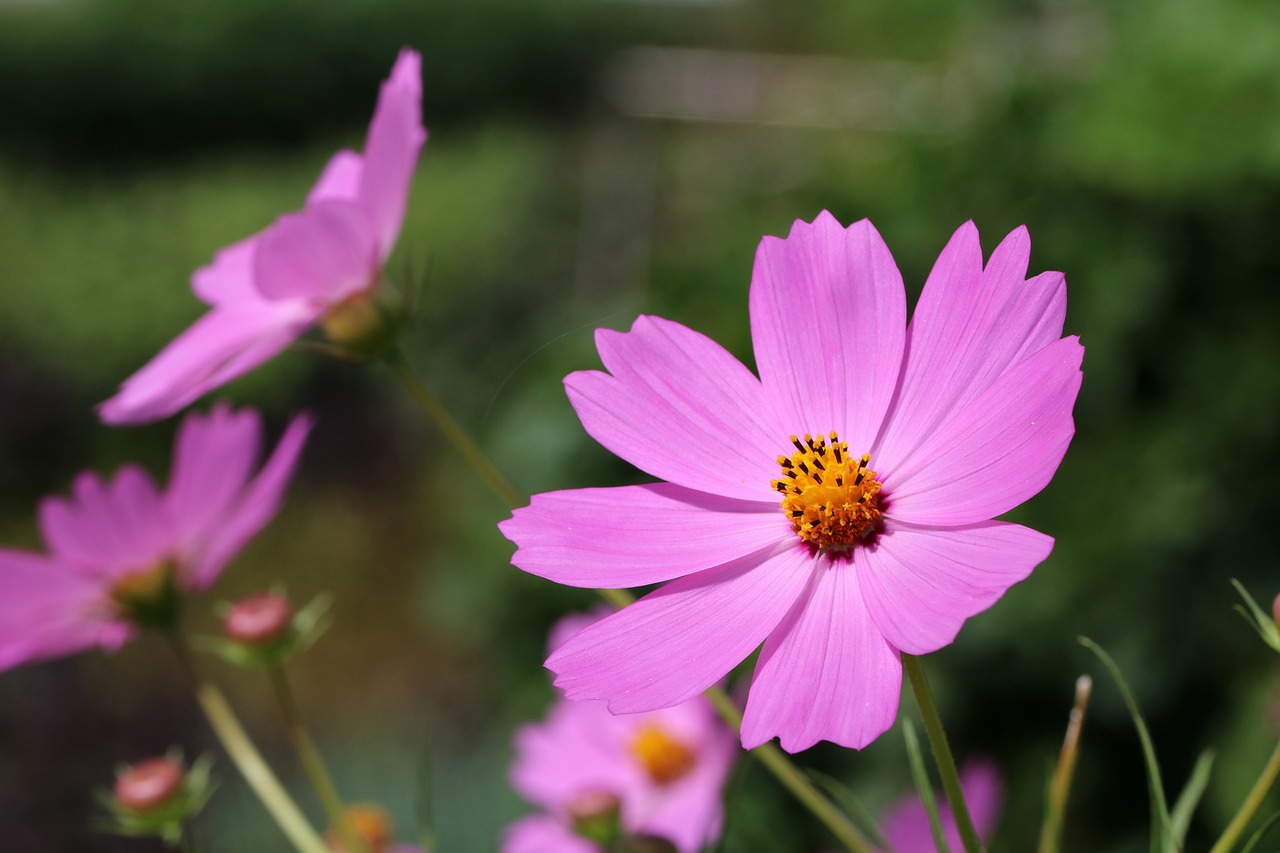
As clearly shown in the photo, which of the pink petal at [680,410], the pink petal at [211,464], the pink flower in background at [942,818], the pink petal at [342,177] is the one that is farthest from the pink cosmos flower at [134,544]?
the pink flower in background at [942,818]

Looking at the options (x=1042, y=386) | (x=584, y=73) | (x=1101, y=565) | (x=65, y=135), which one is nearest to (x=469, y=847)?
(x=1101, y=565)

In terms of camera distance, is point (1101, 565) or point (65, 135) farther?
point (65, 135)

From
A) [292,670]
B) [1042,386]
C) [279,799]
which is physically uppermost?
[1042,386]

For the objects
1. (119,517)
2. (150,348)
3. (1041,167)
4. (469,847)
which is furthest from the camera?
(150,348)

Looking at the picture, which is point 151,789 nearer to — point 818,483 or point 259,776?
point 259,776

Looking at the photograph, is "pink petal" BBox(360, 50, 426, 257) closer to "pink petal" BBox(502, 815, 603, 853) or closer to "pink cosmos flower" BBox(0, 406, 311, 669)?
"pink cosmos flower" BBox(0, 406, 311, 669)

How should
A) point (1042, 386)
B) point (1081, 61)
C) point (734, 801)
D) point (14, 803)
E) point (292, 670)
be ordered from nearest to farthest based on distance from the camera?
point (1042, 386)
point (734, 801)
point (14, 803)
point (1081, 61)
point (292, 670)

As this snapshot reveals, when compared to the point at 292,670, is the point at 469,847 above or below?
above

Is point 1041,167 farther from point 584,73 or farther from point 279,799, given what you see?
point 584,73
